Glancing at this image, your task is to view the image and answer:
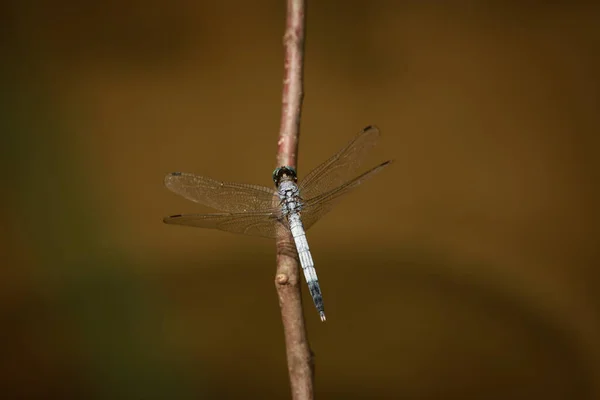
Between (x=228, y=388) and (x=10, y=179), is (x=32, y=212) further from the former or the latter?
(x=228, y=388)

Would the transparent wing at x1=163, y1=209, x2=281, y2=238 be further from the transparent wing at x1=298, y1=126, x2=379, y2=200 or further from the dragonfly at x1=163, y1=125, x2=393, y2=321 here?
the transparent wing at x1=298, y1=126, x2=379, y2=200

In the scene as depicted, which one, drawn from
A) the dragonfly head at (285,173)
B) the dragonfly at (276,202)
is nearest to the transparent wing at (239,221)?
the dragonfly at (276,202)

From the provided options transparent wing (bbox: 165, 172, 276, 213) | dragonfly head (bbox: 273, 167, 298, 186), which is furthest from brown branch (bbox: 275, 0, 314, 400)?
transparent wing (bbox: 165, 172, 276, 213)

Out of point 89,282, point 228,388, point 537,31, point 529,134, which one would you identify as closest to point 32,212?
point 89,282

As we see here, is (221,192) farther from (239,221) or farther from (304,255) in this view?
(304,255)

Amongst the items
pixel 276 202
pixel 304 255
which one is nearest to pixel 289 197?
pixel 276 202

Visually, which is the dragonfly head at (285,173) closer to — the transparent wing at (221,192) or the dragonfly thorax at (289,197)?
the dragonfly thorax at (289,197)
